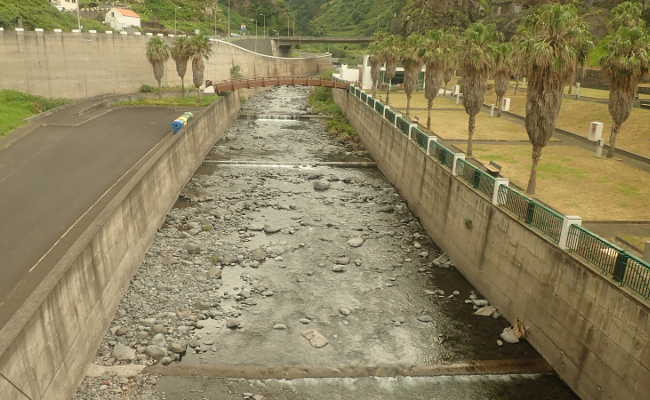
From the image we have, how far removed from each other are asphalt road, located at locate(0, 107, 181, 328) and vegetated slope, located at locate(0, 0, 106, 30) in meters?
24.1

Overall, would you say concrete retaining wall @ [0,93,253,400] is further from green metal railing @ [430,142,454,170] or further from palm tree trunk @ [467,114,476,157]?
palm tree trunk @ [467,114,476,157]

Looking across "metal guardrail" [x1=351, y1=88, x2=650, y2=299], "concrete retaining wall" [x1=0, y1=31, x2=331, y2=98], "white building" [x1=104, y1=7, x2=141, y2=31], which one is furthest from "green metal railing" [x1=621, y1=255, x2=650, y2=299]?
"white building" [x1=104, y1=7, x2=141, y2=31]

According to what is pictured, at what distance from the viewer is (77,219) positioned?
20.5 metres

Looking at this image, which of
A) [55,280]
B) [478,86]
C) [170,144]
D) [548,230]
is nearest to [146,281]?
[55,280]

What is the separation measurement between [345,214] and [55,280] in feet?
65.9

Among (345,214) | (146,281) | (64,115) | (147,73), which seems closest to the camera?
(146,281)

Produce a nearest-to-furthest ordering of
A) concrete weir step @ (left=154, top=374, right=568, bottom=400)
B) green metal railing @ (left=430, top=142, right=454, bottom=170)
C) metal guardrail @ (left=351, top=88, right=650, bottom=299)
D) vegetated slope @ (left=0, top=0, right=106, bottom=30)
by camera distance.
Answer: metal guardrail @ (left=351, top=88, right=650, bottom=299) → concrete weir step @ (left=154, top=374, right=568, bottom=400) → green metal railing @ (left=430, top=142, right=454, bottom=170) → vegetated slope @ (left=0, top=0, right=106, bottom=30)

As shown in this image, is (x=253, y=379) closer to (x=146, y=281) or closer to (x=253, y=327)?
(x=253, y=327)

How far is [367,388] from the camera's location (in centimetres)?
1577

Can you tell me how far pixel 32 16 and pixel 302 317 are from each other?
210 feet

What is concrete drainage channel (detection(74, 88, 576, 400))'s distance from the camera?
15859 mm

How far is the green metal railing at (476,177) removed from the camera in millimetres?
21267

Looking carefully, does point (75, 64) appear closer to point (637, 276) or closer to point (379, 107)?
point (379, 107)

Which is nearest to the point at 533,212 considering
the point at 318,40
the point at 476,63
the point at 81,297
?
the point at 476,63
